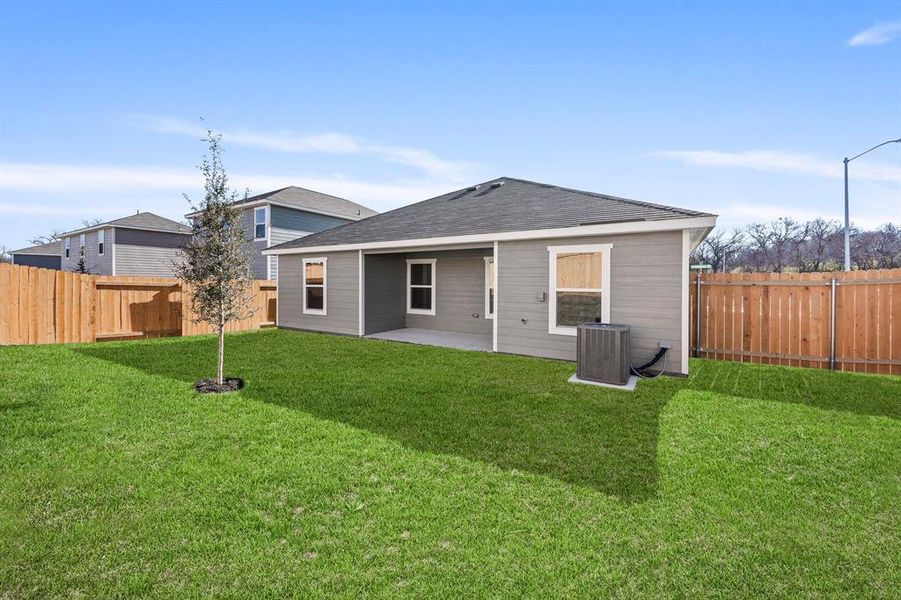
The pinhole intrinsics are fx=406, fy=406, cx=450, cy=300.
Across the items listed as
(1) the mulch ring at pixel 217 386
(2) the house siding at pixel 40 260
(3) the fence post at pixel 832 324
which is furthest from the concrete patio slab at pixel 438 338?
(2) the house siding at pixel 40 260

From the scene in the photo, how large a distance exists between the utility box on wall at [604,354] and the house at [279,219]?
15.1 metres

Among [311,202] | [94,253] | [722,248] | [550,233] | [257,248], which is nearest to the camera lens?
[550,233]

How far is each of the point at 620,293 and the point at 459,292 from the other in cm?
538

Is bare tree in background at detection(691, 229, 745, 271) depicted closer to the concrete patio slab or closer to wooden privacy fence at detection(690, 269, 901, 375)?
wooden privacy fence at detection(690, 269, 901, 375)

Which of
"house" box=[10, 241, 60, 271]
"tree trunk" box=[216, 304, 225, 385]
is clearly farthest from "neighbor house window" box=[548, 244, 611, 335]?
"house" box=[10, 241, 60, 271]

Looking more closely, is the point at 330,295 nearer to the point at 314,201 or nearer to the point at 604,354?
the point at 604,354

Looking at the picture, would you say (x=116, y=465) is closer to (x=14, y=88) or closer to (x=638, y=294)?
(x=638, y=294)

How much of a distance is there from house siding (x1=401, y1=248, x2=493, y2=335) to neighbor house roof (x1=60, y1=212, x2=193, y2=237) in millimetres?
18650

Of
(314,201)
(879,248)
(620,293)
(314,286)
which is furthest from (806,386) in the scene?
(879,248)

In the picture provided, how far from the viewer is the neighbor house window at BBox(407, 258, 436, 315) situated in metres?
12.5

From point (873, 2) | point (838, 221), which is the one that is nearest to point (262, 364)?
point (873, 2)

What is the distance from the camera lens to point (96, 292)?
1061 cm

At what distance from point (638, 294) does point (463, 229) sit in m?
4.28

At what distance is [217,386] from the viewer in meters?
5.92
